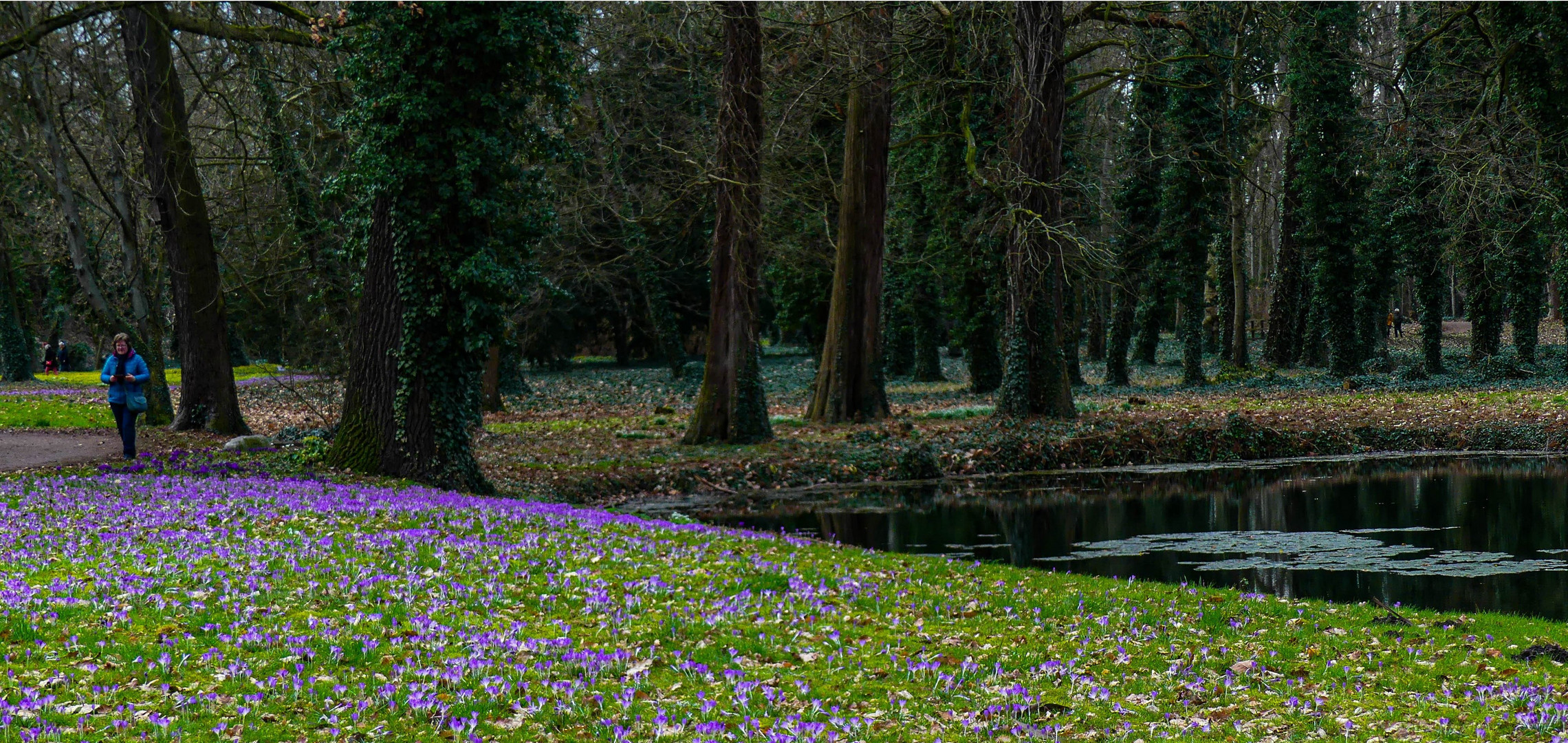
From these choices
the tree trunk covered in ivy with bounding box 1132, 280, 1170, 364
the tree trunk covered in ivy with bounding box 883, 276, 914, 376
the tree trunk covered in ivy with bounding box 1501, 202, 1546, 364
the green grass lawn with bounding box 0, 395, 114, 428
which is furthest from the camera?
the tree trunk covered in ivy with bounding box 883, 276, 914, 376

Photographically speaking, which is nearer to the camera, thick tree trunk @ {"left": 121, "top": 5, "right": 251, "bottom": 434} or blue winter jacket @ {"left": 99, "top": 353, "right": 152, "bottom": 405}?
blue winter jacket @ {"left": 99, "top": 353, "right": 152, "bottom": 405}

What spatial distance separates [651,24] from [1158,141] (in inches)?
685

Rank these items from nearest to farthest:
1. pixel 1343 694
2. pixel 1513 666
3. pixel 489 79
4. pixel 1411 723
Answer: pixel 1411 723, pixel 1343 694, pixel 1513 666, pixel 489 79

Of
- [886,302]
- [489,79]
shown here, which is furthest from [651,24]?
[886,302]

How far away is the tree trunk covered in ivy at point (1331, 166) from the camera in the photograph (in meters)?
40.1

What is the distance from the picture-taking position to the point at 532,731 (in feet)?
20.2

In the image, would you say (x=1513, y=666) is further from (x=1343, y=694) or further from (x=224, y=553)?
(x=224, y=553)

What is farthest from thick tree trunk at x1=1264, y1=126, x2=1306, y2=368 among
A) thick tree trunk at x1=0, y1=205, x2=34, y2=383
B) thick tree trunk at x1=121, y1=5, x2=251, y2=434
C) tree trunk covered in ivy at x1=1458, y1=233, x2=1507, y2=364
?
thick tree trunk at x1=0, y1=205, x2=34, y2=383

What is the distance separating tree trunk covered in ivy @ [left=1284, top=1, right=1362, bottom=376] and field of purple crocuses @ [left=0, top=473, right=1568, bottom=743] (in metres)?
33.3

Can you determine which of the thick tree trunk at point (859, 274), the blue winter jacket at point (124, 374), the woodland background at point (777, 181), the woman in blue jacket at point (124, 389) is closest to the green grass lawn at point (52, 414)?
the woodland background at point (777, 181)

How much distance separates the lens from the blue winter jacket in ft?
63.7

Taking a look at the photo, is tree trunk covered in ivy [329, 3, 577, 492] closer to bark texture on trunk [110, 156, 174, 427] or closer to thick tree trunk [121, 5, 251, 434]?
thick tree trunk [121, 5, 251, 434]

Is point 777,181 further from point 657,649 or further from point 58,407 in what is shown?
point 657,649

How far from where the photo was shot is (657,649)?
8086 mm
